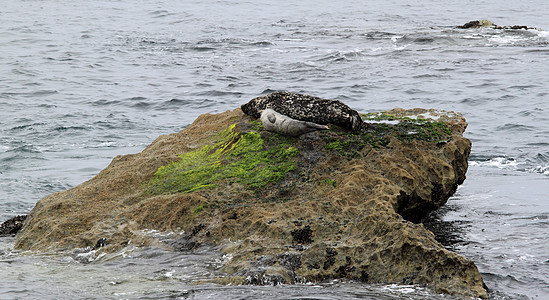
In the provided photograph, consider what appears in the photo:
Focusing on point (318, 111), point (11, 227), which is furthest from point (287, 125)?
point (11, 227)

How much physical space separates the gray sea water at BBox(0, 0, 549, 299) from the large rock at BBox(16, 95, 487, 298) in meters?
0.29

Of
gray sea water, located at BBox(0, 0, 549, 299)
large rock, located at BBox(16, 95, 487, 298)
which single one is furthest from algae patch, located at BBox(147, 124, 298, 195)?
gray sea water, located at BBox(0, 0, 549, 299)

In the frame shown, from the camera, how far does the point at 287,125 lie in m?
7.45

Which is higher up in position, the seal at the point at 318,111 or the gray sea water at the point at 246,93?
the seal at the point at 318,111

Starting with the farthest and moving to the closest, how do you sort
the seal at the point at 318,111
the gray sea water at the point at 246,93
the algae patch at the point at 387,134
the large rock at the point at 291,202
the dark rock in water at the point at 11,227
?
the seal at the point at 318,111 → the dark rock in water at the point at 11,227 → the algae patch at the point at 387,134 → the gray sea water at the point at 246,93 → the large rock at the point at 291,202

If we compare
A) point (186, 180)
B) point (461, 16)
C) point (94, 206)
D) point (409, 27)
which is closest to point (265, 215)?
point (186, 180)

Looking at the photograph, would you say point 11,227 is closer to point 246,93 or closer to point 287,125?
point 287,125

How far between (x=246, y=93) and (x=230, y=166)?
32.2ft

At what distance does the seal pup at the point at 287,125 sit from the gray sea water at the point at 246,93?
6.36ft

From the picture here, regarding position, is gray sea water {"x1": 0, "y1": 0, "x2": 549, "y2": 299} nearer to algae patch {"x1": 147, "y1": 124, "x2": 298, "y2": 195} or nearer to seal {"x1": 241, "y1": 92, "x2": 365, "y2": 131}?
algae patch {"x1": 147, "y1": 124, "x2": 298, "y2": 195}

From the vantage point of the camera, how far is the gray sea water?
565cm

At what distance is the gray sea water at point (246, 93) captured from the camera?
5.65 m

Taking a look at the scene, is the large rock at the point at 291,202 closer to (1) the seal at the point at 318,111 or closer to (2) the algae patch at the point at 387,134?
(2) the algae patch at the point at 387,134

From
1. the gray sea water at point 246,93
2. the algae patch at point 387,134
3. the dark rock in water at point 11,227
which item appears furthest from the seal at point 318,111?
the dark rock in water at point 11,227
